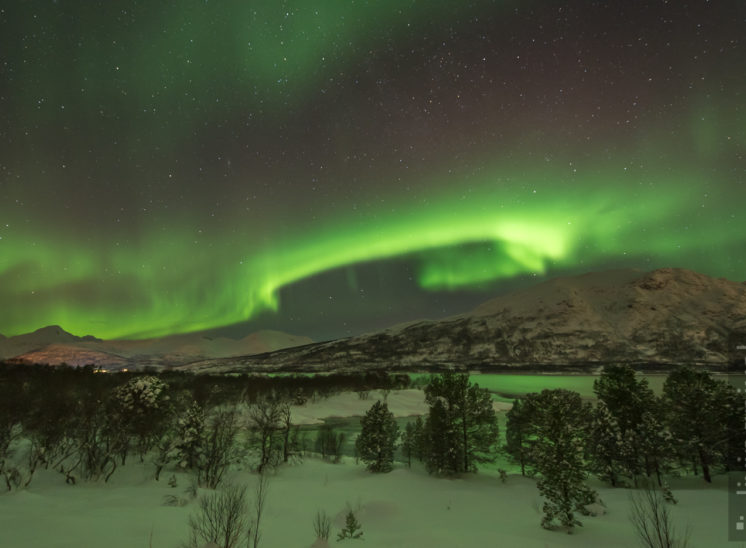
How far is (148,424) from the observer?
48.2 m

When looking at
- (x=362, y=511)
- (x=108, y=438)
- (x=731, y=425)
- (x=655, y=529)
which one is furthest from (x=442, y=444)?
(x=108, y=438)

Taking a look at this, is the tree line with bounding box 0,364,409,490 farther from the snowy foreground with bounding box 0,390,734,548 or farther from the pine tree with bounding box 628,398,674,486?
the pine tree with bounding box 628,398,674,486

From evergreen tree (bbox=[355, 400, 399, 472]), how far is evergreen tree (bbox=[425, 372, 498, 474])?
5.99 meters

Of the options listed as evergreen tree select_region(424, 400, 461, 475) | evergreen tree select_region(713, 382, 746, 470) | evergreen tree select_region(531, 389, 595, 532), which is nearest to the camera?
evergreen tree select_region(531, 389, 595, 532)

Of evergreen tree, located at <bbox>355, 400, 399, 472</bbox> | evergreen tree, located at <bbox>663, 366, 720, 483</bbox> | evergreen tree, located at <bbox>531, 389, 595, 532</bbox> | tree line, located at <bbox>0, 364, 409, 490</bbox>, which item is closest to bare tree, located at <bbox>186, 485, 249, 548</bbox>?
tree line, located at <bbox>0, 364, 409, 490</bbox>

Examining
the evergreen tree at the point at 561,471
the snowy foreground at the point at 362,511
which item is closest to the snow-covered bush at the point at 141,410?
the snowy foreground at the point at 362,511

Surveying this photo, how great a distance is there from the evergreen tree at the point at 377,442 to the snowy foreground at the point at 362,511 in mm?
2808

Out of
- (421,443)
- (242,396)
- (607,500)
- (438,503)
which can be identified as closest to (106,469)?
(438,503)

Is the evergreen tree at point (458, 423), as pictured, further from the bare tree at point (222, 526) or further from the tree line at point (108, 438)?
the bare tree at point (222, 526)

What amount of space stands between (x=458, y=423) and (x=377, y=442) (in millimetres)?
11763

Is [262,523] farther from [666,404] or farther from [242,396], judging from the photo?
[242,396]

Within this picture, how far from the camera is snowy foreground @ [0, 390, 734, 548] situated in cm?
2516

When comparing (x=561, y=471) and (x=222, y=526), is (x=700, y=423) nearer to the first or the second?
(x=561, y=471)

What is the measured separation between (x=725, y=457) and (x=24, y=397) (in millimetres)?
86812
